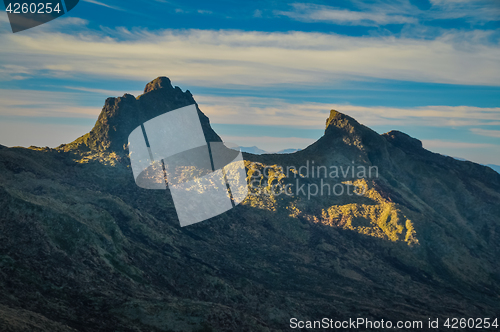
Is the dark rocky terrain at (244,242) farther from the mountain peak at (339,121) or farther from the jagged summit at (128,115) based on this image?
the mountain peak at (339,121)

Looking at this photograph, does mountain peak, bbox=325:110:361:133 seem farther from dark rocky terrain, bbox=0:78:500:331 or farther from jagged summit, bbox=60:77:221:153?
jagged summit, bbox=60:77:221:153

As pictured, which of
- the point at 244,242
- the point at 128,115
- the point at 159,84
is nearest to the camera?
the point at 244,242

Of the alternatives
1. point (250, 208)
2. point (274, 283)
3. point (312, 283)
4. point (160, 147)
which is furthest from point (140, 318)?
point (160, 147)

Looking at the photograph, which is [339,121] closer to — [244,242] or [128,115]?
[244,242]

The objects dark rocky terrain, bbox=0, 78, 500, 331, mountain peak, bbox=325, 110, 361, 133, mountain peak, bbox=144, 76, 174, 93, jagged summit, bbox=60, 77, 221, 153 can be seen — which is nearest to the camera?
dark rocky terrain, bbox=0, 78, 500, 331

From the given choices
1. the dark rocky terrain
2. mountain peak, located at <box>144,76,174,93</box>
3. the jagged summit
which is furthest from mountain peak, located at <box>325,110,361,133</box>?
mountain peak, located at <box>144,76,174,93</box>

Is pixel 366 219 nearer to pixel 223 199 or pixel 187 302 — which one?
pixel 223 199

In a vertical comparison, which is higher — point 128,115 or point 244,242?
point 128,115

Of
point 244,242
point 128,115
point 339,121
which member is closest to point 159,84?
point 128,115
